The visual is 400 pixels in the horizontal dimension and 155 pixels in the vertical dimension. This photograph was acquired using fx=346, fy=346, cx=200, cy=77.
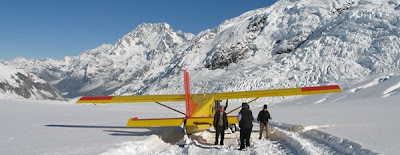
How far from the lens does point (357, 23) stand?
53344 mm

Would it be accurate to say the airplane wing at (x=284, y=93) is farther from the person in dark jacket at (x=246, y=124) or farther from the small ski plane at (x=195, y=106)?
the person in dark jacket at (x=246, y=124)

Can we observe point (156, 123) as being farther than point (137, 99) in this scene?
No

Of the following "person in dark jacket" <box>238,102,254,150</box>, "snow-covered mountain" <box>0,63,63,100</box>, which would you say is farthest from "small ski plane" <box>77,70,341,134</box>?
"snow-covered mountain" <box>0,63,63,100</box>

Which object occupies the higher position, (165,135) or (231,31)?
(231,31)

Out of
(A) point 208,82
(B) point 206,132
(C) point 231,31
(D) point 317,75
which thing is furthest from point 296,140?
(C) point 231,31

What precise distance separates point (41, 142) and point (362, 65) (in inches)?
1877

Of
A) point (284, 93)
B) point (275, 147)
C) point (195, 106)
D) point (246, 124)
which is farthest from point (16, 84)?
point (275, 147)

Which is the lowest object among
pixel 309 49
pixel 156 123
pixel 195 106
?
pixel 156 123

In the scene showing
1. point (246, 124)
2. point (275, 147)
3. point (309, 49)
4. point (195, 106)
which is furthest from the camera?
point (309, 49)

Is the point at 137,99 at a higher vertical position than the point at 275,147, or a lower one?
higher

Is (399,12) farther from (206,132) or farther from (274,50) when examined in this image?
(206,132)

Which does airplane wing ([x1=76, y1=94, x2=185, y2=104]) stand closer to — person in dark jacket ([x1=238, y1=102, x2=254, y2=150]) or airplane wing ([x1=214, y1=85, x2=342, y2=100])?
airplane wing ([x1=214, y1=85, x2=342, y2=100])

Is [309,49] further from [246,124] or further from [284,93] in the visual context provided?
[246,124]

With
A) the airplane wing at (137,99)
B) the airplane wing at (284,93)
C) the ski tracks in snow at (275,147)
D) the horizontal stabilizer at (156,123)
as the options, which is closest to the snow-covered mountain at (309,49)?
the airplane wing at (137,99)
